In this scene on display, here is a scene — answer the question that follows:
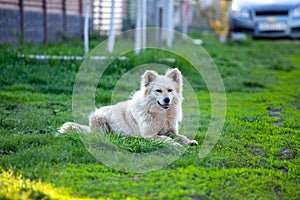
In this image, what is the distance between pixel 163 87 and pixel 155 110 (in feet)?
1.10

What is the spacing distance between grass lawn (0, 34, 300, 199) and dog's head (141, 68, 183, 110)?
614 mm

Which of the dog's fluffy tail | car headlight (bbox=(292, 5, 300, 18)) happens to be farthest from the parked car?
the dog's fluffy tail

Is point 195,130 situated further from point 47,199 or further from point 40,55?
point 40,55

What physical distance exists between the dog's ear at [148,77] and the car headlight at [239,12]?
1322 cm

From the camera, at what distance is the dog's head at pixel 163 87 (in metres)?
5.78

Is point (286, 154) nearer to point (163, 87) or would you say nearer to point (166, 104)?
point (166, 104)

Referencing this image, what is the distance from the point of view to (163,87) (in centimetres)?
578

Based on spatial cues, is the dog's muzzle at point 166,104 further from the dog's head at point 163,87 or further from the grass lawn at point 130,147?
the grass lawn at point 130,147

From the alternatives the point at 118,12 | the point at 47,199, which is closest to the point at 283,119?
the point at 47,199

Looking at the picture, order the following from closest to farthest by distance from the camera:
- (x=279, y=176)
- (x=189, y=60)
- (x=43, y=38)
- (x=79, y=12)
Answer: (x=279, y=176), (x=189, y=60), (x=43, y=38), (x=79, y=12)

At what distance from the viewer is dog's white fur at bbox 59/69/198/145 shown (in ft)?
19.0

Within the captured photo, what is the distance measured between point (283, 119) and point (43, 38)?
27.1 ft

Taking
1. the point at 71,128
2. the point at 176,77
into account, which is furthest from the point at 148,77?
the point at 71,128

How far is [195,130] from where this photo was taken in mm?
6445
